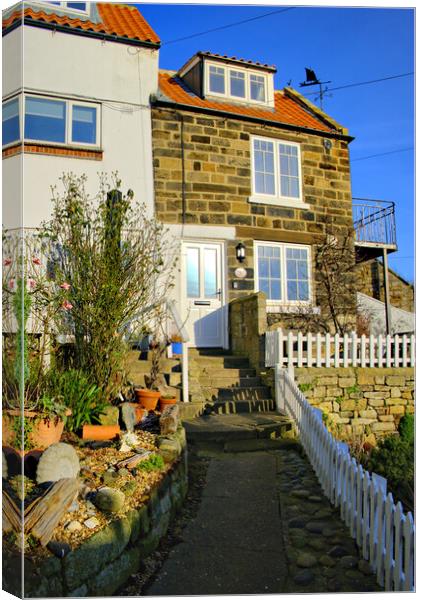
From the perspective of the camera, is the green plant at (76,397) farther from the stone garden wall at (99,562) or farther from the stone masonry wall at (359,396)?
the stone masonry wall at (359,396)

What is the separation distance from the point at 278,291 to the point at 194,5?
6.60 metres

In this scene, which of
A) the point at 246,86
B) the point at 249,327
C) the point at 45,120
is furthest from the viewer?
the point at 246,86

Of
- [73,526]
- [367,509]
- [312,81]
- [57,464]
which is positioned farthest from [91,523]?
[312,81]

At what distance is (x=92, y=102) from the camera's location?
8.93 metres

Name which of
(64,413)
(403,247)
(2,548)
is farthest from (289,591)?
(403,247)

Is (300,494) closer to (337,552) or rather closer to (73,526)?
(337,552)

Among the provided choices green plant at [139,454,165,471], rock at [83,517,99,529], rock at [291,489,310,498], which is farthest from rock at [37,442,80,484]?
rock at [291,489,310,498]

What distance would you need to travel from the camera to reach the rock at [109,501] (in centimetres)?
346

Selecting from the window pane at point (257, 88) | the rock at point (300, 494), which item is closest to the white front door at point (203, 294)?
the window pane at point (257, 88)

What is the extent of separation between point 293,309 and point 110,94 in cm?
515

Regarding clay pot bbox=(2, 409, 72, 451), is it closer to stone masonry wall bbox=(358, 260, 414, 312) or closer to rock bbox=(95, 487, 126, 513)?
rock bbox=(95, 487, 126, 513)

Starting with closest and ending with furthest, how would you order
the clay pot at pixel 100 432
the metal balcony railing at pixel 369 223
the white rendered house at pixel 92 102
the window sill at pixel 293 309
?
the clay pot at pixel 100 432 < the metal balcony railing at pixel 369 223 < the white rendered house at pixel 92 102 < the window sill at pixel 293 309

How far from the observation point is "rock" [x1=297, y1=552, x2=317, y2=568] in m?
3.56

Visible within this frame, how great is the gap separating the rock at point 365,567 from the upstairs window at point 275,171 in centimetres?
755
